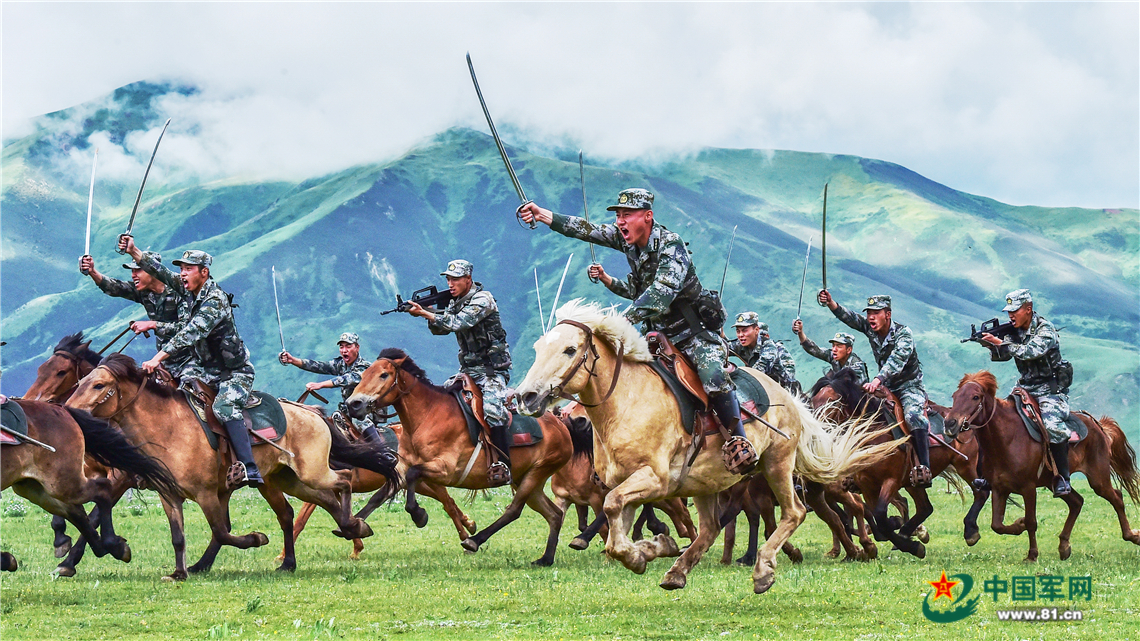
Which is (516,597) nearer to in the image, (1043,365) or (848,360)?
(1043,365)

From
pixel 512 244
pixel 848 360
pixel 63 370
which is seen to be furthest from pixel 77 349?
pixel 512 244

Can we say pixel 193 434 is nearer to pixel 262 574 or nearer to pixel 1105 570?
pixel 262 574

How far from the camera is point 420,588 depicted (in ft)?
39.1

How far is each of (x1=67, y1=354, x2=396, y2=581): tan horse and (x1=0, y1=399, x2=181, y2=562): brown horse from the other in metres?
0.68

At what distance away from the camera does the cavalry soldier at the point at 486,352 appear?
14.8m

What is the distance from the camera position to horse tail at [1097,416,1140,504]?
16.9 metres

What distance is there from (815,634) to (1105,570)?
5.80 meters

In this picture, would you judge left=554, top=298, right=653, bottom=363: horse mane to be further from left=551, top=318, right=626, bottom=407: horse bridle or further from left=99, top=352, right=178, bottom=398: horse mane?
left=99, top=352, right=178, bottom=398: horse mane

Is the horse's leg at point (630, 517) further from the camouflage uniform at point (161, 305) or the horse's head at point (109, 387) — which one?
the camouflage uniform at point (161, 305)

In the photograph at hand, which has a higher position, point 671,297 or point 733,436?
point 671,297

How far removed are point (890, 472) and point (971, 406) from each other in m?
1.31

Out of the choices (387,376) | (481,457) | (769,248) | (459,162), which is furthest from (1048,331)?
(459,162)

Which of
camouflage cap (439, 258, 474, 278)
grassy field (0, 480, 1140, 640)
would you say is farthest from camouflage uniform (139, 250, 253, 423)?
camouflage cap (439, 258, 474, 278)

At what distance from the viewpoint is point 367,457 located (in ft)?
49.0
